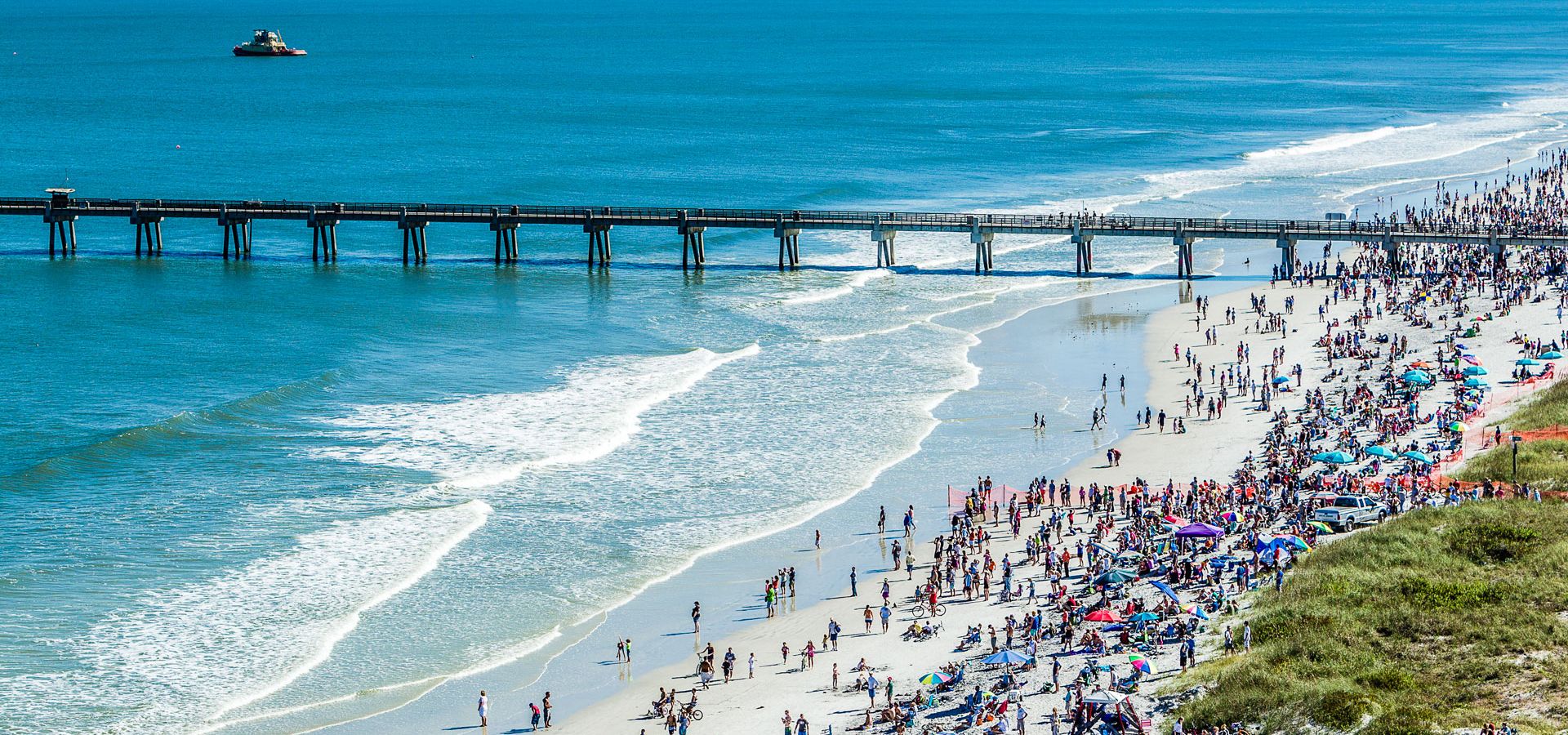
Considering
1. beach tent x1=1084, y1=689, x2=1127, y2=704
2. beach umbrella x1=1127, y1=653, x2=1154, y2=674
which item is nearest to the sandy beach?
beach umbrella x1=1127, y1=653, x2=1154, y2=674

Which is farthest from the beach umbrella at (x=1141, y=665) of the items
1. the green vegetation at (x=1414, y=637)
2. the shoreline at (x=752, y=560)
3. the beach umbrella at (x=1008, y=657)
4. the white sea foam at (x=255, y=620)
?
the white sea foam at (x=255, y=620)

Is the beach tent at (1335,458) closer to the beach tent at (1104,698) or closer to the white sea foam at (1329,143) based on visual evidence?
the beach tent at (1104,698)

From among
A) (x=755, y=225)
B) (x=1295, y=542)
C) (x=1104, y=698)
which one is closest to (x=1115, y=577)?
(x=1295, y=542)

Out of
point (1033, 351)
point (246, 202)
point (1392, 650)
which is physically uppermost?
point (246, 202)

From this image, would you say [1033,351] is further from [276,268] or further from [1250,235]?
[276,268]

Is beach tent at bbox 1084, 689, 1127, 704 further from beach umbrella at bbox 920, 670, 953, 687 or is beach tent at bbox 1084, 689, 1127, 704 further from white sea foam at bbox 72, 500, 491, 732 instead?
white sea foam at bbox 72, 500, 491, 732

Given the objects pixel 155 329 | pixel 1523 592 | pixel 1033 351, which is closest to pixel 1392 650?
pixel 1523 592
